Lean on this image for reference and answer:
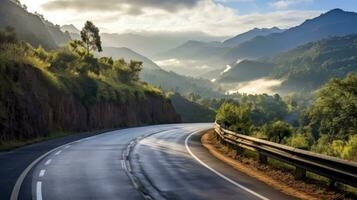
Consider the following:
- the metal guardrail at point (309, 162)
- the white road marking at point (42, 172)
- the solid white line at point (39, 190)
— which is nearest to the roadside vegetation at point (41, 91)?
the white road marking at point (42, 172)

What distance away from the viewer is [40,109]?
108 ft

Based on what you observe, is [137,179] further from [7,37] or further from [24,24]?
[24,24]

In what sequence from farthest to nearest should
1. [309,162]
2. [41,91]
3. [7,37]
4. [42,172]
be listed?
[7,37]
[41,91]
[42,172]
[309,162]

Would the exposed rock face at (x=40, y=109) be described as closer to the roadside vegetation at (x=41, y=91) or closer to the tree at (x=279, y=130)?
the roadside vegetation at (x=41, y=91)

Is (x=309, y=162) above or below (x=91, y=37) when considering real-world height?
below

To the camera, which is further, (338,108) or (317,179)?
(338,108)

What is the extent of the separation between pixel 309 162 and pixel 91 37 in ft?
232

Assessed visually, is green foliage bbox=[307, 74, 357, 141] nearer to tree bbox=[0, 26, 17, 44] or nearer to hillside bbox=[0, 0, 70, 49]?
tree bbox=[0, 26, 17, 44]

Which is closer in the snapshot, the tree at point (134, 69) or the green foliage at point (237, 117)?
the green foliage at point (237, 117)

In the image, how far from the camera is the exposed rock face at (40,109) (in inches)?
1054

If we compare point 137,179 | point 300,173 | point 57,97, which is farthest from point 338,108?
point 137,179

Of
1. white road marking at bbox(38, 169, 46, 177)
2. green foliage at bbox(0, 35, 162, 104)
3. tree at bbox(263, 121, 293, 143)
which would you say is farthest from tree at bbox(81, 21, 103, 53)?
white road marking at bbox(38, 169, 46, 177)

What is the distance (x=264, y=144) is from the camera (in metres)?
16.8

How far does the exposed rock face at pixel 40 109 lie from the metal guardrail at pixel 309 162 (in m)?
14.7
